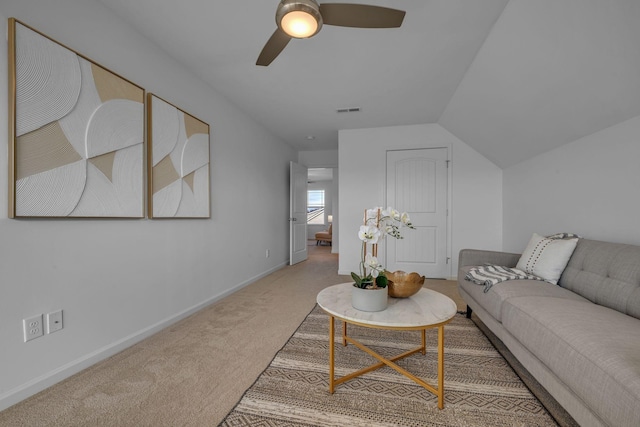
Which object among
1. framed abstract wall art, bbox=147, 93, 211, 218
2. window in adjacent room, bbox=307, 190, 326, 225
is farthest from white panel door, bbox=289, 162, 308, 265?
window in adjacent room, bbox=307, 190, 326, 225

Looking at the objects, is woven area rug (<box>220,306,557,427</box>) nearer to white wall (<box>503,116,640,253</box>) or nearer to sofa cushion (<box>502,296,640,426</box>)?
sofa cushion (<box>502,296,640,426</box>)

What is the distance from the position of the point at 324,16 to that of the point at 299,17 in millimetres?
181

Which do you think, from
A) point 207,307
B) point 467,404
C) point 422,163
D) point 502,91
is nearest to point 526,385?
point 467,404

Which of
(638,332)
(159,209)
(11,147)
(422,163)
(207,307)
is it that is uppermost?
(422,163)

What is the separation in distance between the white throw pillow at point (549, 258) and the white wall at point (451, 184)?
5.84 ft

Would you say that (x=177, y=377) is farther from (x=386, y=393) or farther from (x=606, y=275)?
(x=606, y=275)

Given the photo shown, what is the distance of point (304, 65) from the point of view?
2502 mm

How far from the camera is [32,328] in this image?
4.69ft

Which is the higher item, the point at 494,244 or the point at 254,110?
the point at 254,110

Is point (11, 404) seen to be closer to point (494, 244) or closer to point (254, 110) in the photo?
point (254, 110)

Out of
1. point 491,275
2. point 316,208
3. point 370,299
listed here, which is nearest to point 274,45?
point 370,299

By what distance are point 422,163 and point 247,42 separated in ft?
9.75

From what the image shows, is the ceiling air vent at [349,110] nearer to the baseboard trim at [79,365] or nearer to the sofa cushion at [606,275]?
the sofa cushion at [606,275]

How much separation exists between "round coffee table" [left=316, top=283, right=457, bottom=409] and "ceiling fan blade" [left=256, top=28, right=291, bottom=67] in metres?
1.59
